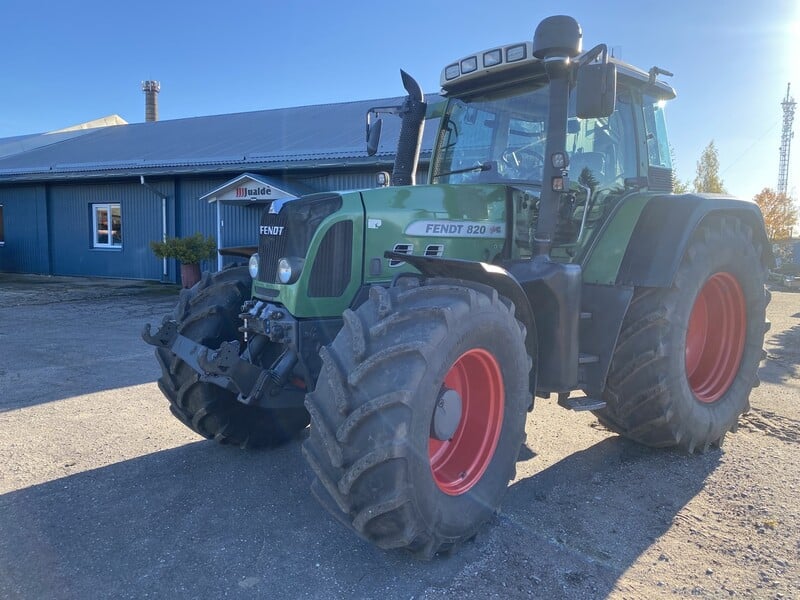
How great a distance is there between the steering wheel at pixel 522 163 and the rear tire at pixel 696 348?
3.36ft

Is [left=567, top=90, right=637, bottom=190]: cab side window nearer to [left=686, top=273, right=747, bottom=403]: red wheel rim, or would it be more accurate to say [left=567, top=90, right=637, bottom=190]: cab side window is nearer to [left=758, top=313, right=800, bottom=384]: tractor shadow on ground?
[left=686, top=273, right=747, bottom=403]: red wheel rim

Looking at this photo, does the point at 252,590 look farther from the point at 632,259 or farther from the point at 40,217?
the point at 40,217

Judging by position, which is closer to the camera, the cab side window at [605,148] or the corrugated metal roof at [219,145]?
the cab side window at [605,148]

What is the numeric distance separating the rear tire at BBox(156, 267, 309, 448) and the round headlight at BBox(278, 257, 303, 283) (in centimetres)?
66

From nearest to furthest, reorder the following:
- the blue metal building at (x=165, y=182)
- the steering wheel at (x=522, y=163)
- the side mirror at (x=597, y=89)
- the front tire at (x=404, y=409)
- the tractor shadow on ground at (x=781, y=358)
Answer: the front tire at (x=404, y=409), the side mirror at (x=597, y=89), the steering wheel at (x=522, y=163), the tractor shadow on ground at (x=781, y=358), the blue metal building at (x=165, y=182)

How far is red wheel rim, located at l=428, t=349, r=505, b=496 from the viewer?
3.09 metres

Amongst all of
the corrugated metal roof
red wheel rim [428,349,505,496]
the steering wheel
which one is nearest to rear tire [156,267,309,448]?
red wheel rim [428,349,505,496]

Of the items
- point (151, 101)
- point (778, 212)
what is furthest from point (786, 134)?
point (151, 101)

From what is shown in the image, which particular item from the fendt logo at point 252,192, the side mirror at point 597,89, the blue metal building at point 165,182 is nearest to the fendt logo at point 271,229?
the side mirror at point 597,89

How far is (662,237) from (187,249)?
532 inches

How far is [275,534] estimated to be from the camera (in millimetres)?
3152

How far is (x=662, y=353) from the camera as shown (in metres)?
3.77

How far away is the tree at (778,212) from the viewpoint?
3116 cm

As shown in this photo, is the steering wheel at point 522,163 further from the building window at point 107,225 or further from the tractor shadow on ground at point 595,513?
the building window at point 107,225
